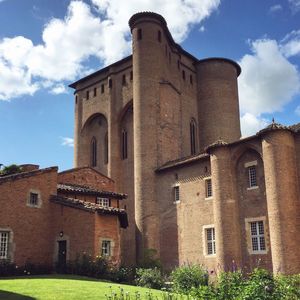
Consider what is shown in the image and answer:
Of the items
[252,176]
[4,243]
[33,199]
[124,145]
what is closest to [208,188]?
[252,176]

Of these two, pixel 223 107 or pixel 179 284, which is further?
pixel 223 107

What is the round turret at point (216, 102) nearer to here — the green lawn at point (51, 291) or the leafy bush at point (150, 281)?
the leafy bush at point (150, 281)

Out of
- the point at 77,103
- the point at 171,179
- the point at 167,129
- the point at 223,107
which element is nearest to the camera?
the point at 171,179

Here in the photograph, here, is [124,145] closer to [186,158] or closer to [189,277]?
[186,158]

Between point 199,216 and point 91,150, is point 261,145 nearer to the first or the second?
point 199,216

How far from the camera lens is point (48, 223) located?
94.5 feet

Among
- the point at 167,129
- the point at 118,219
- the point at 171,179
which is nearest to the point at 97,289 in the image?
the point at 118,219

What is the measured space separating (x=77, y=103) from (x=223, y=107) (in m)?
16.5

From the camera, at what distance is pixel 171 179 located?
33.4 metres

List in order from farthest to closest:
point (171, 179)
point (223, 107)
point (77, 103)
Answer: point (77, 103)
point (223, 107)
point (171, 179)

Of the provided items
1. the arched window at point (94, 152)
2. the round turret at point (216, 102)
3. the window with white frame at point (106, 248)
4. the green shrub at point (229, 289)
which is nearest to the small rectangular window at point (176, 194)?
the window with white frame at point (106, 248)

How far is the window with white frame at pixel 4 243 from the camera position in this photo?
25.9 m

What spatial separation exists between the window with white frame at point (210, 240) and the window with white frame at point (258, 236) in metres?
2.95

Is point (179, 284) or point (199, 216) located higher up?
point (199, 216)
